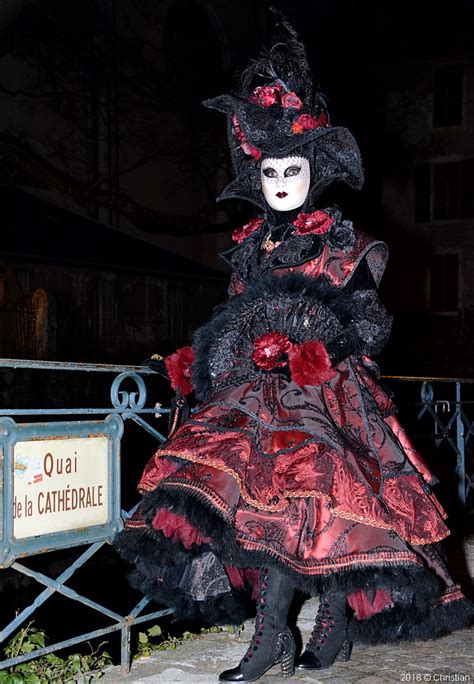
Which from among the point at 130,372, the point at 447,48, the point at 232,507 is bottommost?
the point at 232,507

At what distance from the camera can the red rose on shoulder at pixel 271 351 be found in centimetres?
310

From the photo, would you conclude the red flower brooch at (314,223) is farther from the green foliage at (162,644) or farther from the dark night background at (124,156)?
the dark night background at (124,156)

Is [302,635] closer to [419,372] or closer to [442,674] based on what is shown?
[442,674]

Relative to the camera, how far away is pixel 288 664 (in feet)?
10.4

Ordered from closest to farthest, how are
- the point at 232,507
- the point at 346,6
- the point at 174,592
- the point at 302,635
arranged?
the point at 232,507 < the point at 174,592 < the point at 302,635 < the point at 346,6

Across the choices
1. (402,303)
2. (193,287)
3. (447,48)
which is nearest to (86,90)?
(193,287)

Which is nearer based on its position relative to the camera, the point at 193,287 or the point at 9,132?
the point at 9,132

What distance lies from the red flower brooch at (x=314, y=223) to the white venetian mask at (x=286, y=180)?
0.09 meters

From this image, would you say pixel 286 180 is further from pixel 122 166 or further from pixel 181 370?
pixel 122 166

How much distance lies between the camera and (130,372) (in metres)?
3.42

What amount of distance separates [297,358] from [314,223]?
25.1 inches

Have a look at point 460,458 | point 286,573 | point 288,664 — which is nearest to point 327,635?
point 288,664

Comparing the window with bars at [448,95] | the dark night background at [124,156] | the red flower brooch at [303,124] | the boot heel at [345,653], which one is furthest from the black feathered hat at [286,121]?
the window with bars at [448,95]

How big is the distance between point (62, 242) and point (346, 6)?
7.22 metres
